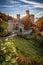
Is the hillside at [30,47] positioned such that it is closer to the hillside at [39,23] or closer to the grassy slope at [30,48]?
the grassy slope at [30,48]

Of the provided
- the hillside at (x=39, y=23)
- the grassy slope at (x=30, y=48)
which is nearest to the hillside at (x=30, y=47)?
the grassy slope at (x=30, y=48)

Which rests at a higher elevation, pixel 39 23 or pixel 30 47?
pixel 39 23

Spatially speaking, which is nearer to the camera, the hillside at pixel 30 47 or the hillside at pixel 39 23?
the hillside at pixel 30 47

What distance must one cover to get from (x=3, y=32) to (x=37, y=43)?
0.40 m

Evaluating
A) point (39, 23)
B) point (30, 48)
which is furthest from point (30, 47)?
point (39, 23)

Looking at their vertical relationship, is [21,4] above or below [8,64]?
above

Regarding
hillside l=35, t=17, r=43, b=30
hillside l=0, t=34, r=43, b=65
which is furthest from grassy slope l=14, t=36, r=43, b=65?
hillside l=35, t=17, r=43, b=30

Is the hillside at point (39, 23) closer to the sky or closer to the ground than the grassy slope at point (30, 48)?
closer to the sky

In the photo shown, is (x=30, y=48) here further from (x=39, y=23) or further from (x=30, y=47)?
(x=39, y=23)

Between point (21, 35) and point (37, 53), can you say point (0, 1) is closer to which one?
point (21, 35)

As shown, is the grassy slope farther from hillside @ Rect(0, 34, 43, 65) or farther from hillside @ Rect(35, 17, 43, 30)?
hillside @ Rect(35, 17, 43, 30)

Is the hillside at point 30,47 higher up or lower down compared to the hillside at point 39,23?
lower down

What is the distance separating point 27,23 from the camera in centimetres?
219

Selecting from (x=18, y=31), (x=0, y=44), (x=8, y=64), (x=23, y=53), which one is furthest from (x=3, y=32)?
(x=8, y=64)
